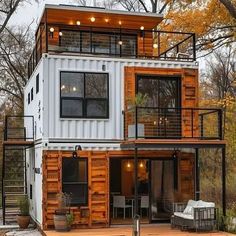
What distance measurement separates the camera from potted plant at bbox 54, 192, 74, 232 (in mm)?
14352

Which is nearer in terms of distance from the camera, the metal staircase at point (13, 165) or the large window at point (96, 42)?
the large window at point (96, 42)

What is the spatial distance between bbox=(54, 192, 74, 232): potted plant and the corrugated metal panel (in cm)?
199

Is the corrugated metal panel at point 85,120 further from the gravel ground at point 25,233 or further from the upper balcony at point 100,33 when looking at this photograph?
the gravel ground at point 25,233

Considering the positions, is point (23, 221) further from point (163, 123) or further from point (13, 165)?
point (13, 165)

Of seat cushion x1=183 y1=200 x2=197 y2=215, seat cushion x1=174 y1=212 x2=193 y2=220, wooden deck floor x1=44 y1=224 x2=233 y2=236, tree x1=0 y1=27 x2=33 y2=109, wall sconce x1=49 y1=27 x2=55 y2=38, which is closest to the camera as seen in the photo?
wooden deck floor x1=44 y1=224 x2=233 y2=236

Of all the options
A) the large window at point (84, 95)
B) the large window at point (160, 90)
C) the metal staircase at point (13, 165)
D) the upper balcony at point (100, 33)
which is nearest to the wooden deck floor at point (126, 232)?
the large window at point (84, 95)

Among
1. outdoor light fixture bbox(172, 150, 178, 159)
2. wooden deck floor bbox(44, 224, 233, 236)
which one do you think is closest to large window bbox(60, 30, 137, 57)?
outdoor light fixture bbox(172, 150, 178, 159)

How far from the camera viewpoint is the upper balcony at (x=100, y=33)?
56.6 ft

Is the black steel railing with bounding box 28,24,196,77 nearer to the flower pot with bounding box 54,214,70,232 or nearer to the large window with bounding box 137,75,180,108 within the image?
the large window with bounding box 137,75,180,108

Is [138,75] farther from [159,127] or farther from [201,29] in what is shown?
[201,29]

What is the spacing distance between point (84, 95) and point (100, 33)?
3.19 metres

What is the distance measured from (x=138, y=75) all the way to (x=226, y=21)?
224 inches

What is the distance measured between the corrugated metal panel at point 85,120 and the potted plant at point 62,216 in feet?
6.53

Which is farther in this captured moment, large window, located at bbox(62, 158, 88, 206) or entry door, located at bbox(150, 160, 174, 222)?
entry door, located at bbox(150, 160, 174, 222)
